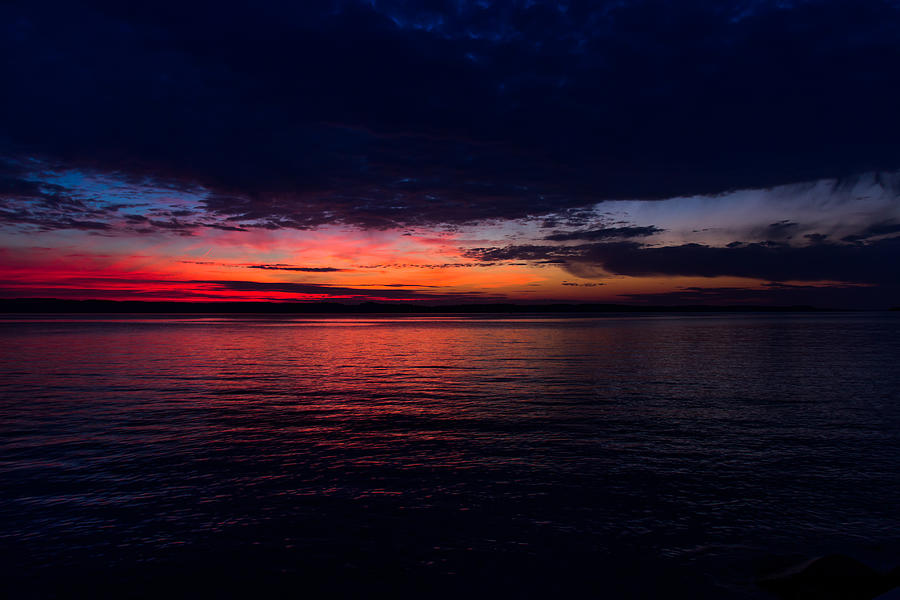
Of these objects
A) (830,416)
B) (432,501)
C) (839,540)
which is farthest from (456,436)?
(830,416)

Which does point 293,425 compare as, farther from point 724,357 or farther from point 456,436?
point 724,357

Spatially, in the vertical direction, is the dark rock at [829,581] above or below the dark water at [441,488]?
above

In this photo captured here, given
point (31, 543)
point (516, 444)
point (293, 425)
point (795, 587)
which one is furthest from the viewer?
point (293, 425)

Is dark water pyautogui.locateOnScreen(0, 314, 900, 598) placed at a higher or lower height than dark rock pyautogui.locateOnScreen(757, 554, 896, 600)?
lower

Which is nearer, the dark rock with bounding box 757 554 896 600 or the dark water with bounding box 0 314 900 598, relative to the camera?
the dark rock with bounding box 757 554 896 600

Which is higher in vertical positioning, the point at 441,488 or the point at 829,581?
the point at 829,581

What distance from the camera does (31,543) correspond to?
10266 millimetres

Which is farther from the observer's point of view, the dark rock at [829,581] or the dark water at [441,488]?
the dark water at [441,488]

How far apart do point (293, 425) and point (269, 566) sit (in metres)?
11.4

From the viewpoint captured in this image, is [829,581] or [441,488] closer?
[829,581]

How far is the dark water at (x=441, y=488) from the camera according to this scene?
9391 millimetres

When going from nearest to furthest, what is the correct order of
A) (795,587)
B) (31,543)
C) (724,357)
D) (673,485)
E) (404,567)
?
(795,587) < (404,567) < (31,543) < (673,485) < (724,357)

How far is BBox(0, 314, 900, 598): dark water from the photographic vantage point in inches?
370

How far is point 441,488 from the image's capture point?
43.7 feet
